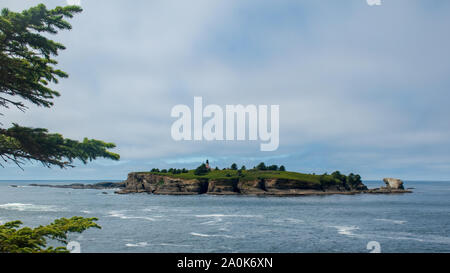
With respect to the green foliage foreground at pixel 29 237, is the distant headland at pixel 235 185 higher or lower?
lower

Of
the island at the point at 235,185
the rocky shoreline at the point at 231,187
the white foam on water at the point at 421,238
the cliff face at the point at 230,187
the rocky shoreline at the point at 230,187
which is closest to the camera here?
the white foam on water at the point at 421,238

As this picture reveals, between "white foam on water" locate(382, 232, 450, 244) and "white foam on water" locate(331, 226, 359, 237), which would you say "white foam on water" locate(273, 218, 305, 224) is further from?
"white foam on water" locate(382, 232, 450, 244)

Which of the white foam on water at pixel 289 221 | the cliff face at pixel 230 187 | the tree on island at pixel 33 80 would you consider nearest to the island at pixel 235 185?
the cliff face at pixel 230 187

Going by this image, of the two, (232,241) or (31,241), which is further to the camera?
(232,241)

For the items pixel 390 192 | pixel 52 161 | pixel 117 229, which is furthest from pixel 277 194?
pixel 52 161

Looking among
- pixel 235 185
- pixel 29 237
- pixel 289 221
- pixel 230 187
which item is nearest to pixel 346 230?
pixel 289 221

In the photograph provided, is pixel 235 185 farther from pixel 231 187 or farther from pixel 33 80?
pixel 33 80

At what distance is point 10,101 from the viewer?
436 inches

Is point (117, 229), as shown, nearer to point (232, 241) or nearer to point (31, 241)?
point (232, 241)

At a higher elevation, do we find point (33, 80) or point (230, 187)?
point (33, 80)

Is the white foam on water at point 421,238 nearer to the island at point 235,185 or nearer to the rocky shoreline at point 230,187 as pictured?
the island at point 235,185

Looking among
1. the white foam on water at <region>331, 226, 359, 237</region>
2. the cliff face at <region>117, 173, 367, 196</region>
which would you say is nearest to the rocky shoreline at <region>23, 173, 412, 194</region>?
the cliff face at <region>117, 173, 367, 196</region>

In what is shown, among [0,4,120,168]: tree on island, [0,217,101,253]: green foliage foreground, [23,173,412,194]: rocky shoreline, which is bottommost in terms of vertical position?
[23,173,412,194]: rocky shoreline
